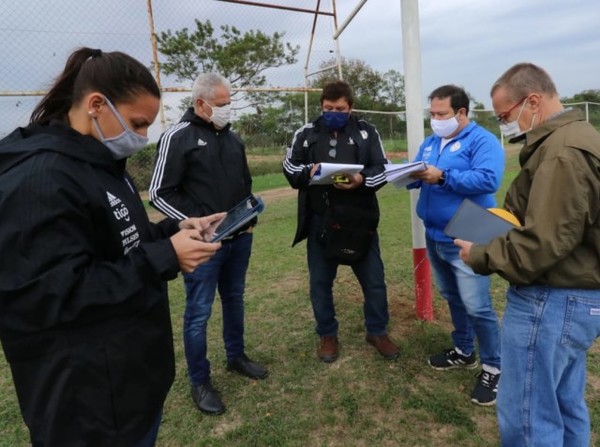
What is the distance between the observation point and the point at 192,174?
2.74 m

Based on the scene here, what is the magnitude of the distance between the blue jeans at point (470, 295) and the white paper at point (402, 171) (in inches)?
19.5

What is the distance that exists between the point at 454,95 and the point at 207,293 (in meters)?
2.03

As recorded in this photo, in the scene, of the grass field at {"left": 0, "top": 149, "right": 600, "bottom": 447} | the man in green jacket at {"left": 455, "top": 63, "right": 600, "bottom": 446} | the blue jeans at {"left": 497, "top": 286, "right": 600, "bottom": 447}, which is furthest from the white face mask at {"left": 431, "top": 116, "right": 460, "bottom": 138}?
the grass field at {"left": 0, "top": 149, "right": 600, "bottom": 447}

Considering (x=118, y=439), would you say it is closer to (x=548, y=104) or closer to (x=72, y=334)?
(x=72, y=334)

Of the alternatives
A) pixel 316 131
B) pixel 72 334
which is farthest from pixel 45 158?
pixel 316 131

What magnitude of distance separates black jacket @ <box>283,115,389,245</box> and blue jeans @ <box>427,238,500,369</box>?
0.60m

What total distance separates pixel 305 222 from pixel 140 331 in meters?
1.95

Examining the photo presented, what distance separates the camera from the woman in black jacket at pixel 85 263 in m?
1.23

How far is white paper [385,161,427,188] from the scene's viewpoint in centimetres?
267

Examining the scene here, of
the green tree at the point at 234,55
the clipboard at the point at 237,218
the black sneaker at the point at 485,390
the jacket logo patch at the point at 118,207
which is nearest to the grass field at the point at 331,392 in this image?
the black sneaker at the point at 485,390

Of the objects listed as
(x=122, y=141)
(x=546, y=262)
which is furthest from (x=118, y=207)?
(x=546, y=262)

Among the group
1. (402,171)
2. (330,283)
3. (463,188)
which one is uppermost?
(402,171)

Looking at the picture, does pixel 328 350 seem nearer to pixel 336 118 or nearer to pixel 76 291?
pixel 336 118

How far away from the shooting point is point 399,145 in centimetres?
1953
